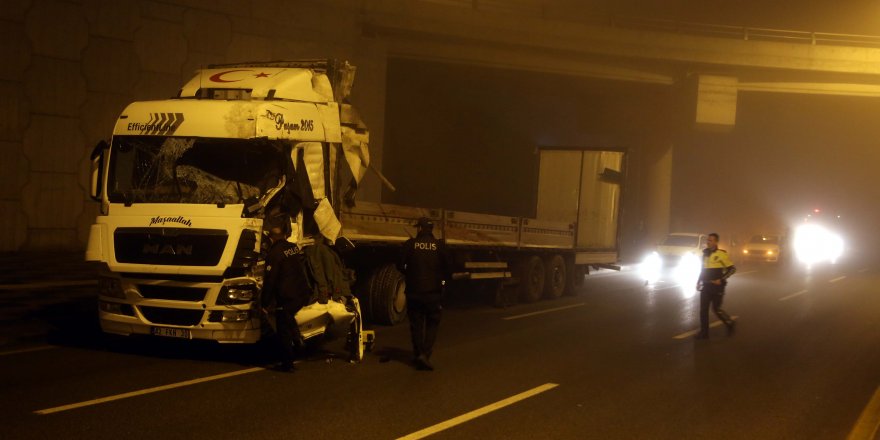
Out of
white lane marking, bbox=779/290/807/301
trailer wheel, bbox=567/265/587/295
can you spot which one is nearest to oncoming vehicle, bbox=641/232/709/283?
white lane marking, bbox=779/290/807/301

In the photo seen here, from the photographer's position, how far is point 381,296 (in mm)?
13133

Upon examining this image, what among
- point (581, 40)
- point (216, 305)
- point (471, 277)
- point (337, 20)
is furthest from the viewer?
point (581, 40)

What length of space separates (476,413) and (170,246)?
4.00 metres

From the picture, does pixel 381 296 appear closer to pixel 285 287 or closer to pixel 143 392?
pixel 285 287

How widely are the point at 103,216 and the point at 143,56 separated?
13705 mm

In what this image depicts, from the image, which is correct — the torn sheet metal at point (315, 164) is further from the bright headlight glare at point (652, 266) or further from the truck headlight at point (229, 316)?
the bright headlight glare at point (652, 266)

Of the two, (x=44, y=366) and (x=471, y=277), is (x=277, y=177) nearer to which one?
(x=44, y=366)

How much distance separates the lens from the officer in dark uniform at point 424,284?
9.40 metres

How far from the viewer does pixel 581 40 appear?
29.8 meters

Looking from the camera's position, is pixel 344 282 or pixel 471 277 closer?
pixel 344 282

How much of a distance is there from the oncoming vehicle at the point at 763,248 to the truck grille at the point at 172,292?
114 ft

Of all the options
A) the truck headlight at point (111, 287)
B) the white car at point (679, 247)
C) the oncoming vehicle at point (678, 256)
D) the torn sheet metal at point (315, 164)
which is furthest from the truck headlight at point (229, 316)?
the white car at point (679, 247)

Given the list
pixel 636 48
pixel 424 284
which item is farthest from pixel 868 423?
pixel 636 48

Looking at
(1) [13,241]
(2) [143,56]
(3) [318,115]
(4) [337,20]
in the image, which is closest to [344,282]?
(3) [318,115]
